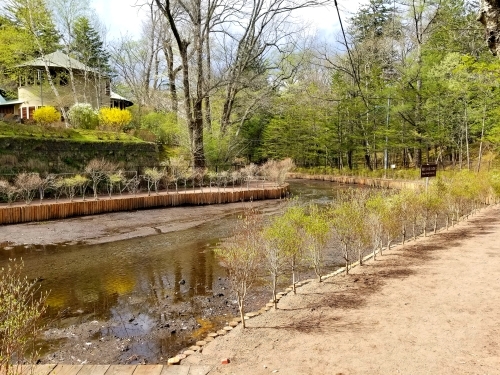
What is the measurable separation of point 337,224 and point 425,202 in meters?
4.20

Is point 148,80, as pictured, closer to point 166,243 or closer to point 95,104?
point 95,104

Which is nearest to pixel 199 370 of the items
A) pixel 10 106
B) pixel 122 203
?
pixel 122 203

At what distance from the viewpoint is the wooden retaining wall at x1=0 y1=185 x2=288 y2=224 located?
46.2 feet

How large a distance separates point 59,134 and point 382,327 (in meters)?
19.3

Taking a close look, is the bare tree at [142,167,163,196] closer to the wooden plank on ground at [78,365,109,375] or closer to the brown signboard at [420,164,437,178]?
the brown signboard at [420,164,437,178]

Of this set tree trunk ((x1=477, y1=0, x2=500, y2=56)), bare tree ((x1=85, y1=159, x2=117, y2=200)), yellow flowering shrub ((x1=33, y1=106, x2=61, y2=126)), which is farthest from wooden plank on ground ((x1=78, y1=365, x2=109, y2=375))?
yellow flowering shrub ((x1=33, y1=106, x2=61, y2=126))

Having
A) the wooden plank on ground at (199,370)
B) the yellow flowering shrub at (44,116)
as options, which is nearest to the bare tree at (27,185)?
the yellow flowering shrub at (44,116)

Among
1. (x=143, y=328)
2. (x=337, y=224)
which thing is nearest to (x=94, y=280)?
(x=143, y=328)

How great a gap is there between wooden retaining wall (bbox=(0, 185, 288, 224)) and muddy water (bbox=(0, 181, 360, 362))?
145 inches

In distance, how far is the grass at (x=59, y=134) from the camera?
60.3 feet

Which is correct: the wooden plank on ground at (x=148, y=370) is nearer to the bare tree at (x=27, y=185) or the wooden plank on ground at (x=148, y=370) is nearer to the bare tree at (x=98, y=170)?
the bare tree at (x=27, y=185)

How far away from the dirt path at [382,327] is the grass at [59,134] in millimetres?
16796

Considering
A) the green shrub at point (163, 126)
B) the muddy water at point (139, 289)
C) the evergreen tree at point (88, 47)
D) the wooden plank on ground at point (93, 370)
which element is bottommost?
the muddy water at point (139, 289)

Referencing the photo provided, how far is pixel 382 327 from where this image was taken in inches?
197
